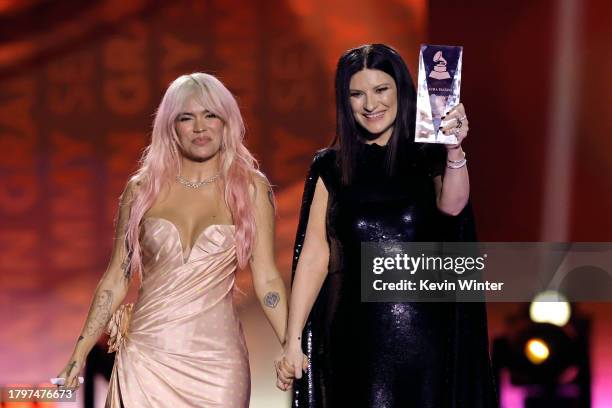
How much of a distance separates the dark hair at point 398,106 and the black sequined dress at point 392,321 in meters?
0.04

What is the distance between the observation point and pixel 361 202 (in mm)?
3256

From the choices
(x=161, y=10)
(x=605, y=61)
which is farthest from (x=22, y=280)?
(x=605, y=61)

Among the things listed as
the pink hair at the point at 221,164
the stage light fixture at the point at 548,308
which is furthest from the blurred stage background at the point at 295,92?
the pink hair at the point at 221,164

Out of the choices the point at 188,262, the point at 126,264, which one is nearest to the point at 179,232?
the point at 188,262

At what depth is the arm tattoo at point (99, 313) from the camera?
11.1ft

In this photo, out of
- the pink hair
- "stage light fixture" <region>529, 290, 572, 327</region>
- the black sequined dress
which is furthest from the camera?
"stage light fixture" <region>529, 290, 572, 327</region>

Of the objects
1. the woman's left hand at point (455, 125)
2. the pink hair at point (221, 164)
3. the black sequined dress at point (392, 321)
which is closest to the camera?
the woman's left hand at point (455, 125)

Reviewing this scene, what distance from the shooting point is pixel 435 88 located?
10.3 ft

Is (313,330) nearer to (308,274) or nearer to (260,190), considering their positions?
(308,274)

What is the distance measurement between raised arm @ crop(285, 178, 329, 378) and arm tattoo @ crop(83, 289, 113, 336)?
57 cm

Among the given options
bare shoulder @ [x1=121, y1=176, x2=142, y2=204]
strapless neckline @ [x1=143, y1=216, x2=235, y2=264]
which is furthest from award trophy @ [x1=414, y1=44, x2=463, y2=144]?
bare shoulder @ [x1=121, y1=176, x2=142, y2=204]

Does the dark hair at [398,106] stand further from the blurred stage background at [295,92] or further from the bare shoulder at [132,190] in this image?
the blurred stage background at [295,92]

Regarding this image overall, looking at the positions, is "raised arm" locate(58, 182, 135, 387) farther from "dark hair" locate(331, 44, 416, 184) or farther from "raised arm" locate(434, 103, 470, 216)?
"raised arm" locate(434, 103, 470, 216)

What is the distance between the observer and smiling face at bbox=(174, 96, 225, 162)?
337cm
